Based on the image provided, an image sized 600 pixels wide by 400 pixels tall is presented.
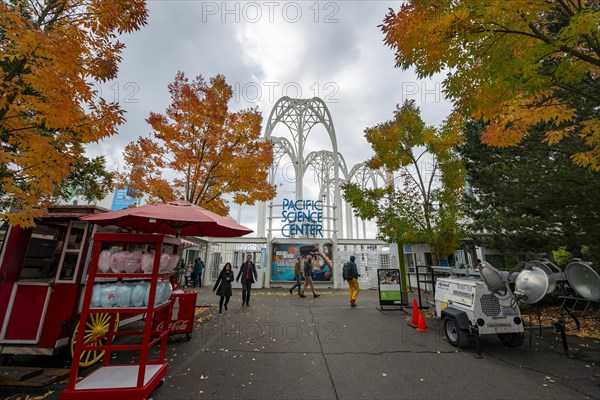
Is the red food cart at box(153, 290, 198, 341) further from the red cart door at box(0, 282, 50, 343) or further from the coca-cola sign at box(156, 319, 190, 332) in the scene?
the red cart door at box(0, 282, 50, 343)

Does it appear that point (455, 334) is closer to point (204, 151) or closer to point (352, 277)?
point (352, 277)

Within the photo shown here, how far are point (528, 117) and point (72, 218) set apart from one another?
1031cm

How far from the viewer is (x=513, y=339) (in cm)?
531

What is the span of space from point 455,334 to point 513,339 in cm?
113

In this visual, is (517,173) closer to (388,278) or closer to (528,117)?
(528,117)

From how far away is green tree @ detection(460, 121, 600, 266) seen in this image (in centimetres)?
797

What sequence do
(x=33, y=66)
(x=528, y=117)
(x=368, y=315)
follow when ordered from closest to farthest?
1. (x=33, y=66)
2. (x=528, y=117)
3. (x=368, y=315)

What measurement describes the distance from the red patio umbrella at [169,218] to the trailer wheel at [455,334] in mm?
4914

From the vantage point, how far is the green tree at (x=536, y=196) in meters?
7.97

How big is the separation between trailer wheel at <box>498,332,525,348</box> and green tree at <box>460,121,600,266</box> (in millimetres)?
5461

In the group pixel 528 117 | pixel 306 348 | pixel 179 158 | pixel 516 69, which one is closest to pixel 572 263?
pixel 528 117

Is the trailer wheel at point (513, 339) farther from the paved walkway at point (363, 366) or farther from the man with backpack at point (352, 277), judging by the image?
the man with backpack at point (352, 277)

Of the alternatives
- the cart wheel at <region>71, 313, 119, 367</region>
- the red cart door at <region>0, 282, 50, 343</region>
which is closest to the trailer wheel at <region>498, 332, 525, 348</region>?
the cart wheel at <region>71, 313, 119, 367</region>

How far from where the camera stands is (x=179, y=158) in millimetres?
8703
